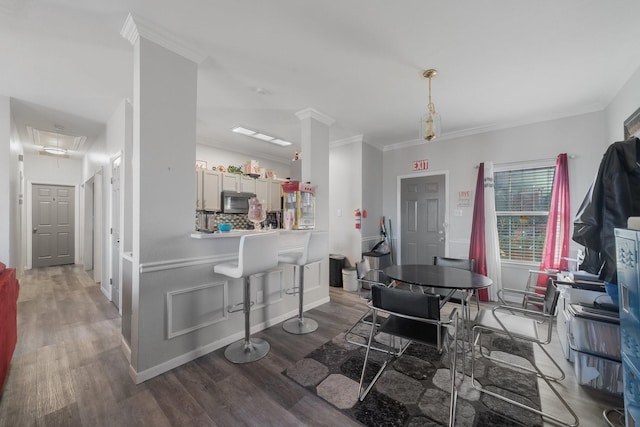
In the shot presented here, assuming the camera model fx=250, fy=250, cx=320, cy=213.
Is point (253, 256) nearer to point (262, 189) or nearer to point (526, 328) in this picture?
point (526, 328)

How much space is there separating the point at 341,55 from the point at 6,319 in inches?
134

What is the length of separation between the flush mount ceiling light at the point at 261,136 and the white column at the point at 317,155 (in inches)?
44.9

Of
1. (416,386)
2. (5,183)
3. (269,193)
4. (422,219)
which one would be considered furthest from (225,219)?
(416,386)

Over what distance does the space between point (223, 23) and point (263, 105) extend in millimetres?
1386

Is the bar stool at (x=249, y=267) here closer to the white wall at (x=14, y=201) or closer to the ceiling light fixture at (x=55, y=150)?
the white wall at (x=14, y=201)

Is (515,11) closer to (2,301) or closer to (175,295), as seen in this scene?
(175,295)

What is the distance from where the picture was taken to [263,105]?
130 inches

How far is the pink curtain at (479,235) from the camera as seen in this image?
3799 millimetres

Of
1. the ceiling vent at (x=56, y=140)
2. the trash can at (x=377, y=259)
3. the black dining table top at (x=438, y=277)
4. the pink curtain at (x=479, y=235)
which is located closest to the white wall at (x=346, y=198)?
the trash can at (x=377, y=259)

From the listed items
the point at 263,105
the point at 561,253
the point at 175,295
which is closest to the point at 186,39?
the point at 263,105

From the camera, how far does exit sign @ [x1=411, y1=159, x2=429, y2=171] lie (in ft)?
14.9

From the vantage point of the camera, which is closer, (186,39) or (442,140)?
(186,39)

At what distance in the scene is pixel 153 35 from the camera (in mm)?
1963

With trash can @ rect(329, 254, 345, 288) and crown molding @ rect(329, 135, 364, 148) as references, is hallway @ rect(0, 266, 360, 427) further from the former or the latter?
crown molding @ rect(329, 135, 364, 148)
